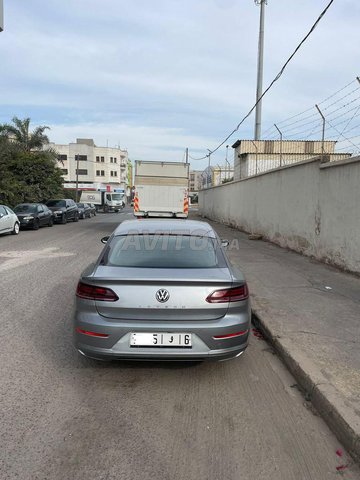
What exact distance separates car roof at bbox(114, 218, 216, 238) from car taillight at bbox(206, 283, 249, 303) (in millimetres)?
1065

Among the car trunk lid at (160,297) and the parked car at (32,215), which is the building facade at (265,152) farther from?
the car trunk lid at (160,297)

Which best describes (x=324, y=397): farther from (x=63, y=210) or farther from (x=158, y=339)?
(x=63, y=210)

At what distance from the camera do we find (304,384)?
12.5ft

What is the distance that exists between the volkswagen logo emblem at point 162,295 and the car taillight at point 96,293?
1.20 feet

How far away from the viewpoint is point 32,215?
2192cm

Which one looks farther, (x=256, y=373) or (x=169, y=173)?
(x=169, y=173)

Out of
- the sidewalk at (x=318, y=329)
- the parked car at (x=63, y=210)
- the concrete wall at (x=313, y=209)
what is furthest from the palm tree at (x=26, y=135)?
the sidewalk at (x=318, y=329)

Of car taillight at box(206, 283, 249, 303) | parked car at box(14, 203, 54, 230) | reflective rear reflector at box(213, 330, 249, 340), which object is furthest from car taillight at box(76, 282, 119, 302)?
parked car at box(14, 203, 54, 230)

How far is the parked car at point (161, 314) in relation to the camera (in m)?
3.55

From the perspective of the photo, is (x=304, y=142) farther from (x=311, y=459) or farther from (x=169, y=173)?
(x=311, y=459)

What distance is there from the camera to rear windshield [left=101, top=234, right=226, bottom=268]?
4034mm

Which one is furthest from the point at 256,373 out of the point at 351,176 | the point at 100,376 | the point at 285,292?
the point at 351,176

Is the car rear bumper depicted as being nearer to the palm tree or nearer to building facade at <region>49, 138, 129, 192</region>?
the palm tree

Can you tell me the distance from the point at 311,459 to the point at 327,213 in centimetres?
807
